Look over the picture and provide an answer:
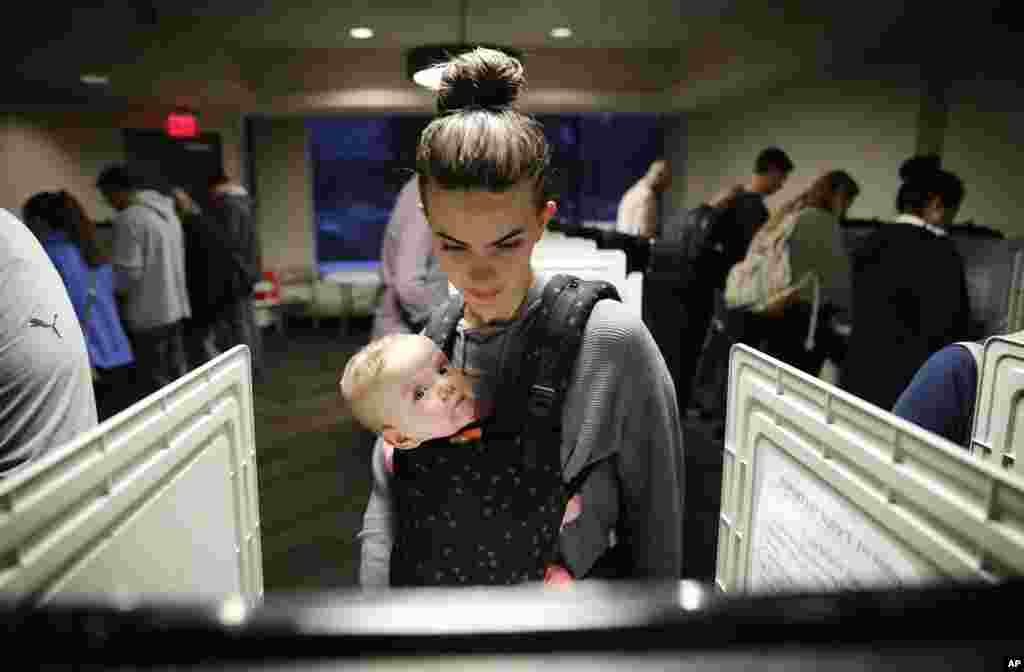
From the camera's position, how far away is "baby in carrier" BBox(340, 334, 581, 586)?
2.72 ft

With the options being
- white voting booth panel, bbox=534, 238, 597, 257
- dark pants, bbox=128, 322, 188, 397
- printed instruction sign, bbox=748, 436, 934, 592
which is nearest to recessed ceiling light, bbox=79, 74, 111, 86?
dark pants, bbox=128, 322, 188, 397

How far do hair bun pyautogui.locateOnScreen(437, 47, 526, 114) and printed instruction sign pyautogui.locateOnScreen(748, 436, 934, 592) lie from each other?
2.04 ft

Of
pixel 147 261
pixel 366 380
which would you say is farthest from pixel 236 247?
pixel 366 380

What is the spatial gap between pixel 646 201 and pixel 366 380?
3.72 m

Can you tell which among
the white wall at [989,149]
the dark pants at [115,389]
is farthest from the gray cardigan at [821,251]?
the dark pants at [115,389]

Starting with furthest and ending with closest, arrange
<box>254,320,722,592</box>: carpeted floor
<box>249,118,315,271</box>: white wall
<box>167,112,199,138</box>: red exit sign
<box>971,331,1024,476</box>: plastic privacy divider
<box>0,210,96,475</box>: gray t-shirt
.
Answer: <box>249,118,315,271</box>: white wall
<box>167,112,199,138</box>: red exit sign
<box>254,320,722,592</box>: carpeted floor
<box>0,210,96,475</box>: gray t-shirt
<box>971,331,1024,476</box>: plastic privacy divider

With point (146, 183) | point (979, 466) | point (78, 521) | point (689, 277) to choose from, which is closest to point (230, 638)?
point (78, 521)

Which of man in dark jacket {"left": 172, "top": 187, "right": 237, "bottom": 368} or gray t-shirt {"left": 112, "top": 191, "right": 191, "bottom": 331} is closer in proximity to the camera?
gray t-shirt {"left": 112, "top": 191, "right": 191, "bottom": 331}

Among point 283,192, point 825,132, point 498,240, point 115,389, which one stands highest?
point 825,132

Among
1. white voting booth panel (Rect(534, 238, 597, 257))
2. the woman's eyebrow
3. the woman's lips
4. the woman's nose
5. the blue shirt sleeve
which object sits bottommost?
the blue shirt sleeve

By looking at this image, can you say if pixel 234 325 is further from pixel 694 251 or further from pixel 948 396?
pixel 948 396

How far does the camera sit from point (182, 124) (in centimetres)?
594

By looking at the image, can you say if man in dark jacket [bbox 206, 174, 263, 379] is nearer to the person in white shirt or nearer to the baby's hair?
the person in white shirt

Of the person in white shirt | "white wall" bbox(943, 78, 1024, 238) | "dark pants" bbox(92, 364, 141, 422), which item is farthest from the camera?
the person in white shirt
